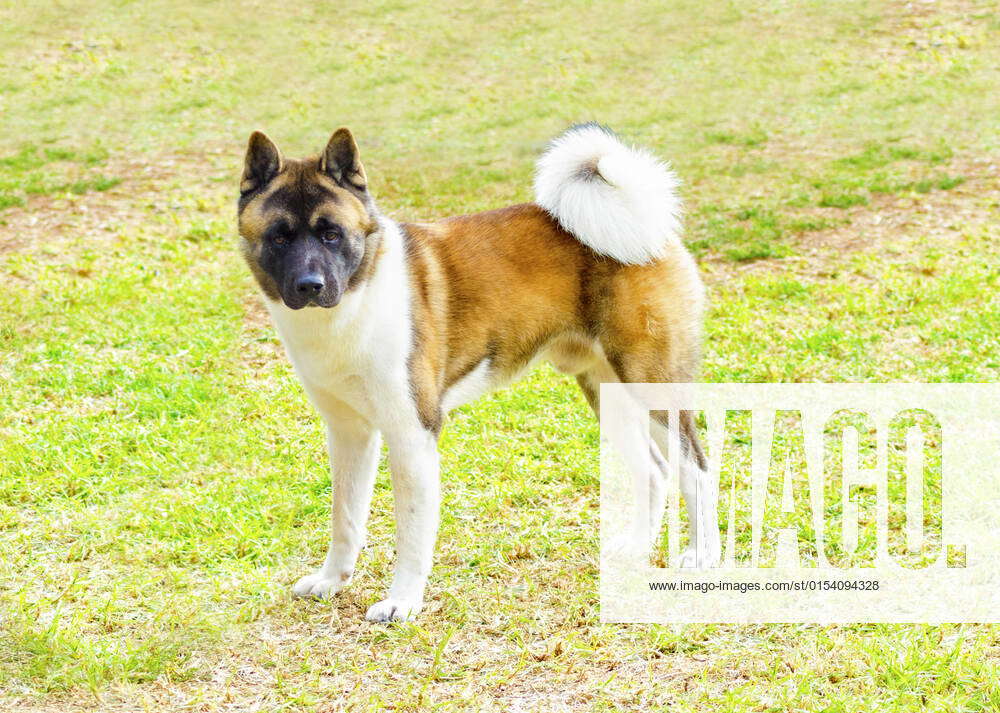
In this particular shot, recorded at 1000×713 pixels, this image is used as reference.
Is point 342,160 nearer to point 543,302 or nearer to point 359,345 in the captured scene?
point 359,345

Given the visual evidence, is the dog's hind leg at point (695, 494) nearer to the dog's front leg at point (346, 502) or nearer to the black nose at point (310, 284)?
the dog's front leg at point (346, 502)

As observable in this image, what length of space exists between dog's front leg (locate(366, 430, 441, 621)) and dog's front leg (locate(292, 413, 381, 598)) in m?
0.26

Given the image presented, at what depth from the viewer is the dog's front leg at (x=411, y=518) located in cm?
397

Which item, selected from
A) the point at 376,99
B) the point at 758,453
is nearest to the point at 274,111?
the point at 376,99

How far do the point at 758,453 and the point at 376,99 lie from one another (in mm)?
8872

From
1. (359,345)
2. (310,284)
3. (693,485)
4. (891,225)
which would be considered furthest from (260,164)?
(891,225)

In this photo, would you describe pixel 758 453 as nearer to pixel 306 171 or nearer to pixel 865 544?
pixel 865 544

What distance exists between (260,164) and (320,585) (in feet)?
5.37

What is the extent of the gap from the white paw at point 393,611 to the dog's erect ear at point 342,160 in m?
1.54

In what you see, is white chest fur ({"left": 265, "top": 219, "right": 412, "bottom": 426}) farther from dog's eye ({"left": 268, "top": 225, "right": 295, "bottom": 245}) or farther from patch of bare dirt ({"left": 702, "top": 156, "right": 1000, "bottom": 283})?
patch of bare dirt ({"left": 702, "top": 156, "right": 1000, "bottom": 283})

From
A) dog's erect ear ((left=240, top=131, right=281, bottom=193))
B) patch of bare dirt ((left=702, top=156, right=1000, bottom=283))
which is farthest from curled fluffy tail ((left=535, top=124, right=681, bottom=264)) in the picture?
patch of bare dirt ((left=702, top=156, right=1000, bottom=283))

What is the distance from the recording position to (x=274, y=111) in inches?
502

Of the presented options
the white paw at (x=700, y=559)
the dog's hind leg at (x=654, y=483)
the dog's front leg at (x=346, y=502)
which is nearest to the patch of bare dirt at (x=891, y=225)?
the dog's hind leg at (x=654, y=483)

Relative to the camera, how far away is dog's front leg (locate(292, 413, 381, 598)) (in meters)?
4.22
